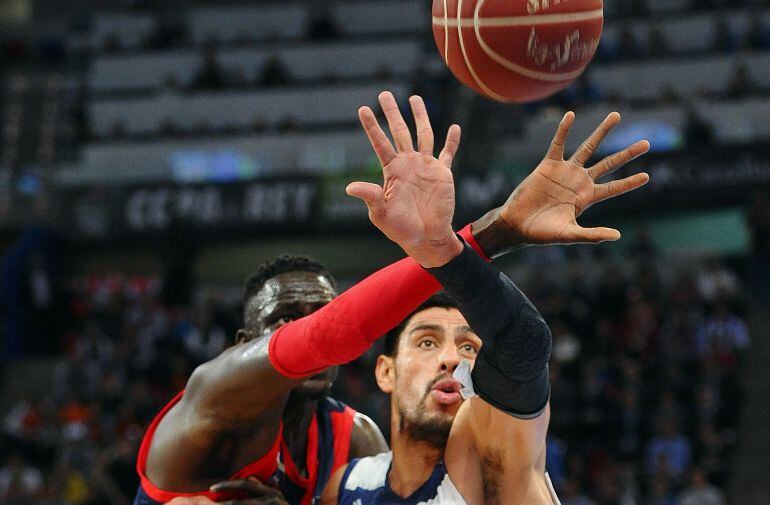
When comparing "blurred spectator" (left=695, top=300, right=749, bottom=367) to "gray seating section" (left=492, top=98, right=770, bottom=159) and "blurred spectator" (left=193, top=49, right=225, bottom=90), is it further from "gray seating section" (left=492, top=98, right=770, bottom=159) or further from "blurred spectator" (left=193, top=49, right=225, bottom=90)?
"blurred spectator" (left=193, top=49, right=225, bottom=90)

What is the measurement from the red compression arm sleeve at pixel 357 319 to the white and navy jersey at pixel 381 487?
0.60m

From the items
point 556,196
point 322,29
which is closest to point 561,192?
point 556,196

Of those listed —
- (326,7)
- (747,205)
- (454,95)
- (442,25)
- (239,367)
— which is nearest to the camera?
(239,367)

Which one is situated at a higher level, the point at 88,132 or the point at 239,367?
the point at 239,367

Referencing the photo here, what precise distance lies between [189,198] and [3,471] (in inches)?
211

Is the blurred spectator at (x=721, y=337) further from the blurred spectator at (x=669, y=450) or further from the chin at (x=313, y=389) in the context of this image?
the chin at (x=313, y=389)

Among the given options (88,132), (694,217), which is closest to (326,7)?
(88,132)

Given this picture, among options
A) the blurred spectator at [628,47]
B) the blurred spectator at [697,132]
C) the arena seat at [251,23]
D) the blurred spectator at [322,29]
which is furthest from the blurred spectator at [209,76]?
the blurred spectator at [697,132]

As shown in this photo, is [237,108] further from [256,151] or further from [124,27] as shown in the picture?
[124,27]

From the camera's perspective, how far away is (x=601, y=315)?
1389 centimetres

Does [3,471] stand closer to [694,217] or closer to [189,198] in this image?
[189,198]

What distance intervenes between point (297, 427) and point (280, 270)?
602 millimetres

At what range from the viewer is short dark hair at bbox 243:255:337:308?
4783 mm

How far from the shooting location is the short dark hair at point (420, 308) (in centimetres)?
439
